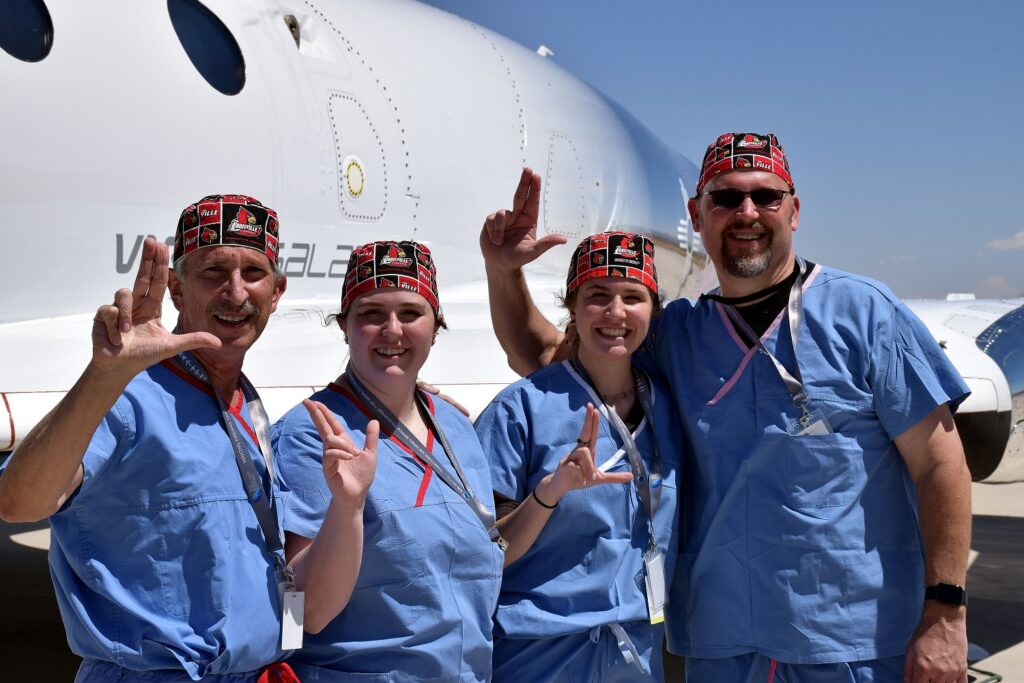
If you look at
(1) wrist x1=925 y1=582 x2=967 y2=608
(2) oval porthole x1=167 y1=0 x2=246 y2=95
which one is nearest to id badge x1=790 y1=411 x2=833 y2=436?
(1) wrist x1=925 y1=582 x2=967 y2=608

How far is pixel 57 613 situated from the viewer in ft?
23.0

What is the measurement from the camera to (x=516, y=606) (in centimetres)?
274

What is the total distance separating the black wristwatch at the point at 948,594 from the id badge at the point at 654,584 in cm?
74

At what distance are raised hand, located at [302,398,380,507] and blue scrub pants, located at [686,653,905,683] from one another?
128cm

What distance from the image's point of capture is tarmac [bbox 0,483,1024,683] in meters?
5.84

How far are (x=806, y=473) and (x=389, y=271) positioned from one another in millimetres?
1296

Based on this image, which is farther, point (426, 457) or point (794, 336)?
point (794, 336)

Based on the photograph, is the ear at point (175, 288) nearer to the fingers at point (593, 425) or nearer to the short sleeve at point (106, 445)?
the short sleeve at point (106, 445)

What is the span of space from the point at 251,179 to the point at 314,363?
3.22 feet

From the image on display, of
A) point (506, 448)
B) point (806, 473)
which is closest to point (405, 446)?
point (506, 448)

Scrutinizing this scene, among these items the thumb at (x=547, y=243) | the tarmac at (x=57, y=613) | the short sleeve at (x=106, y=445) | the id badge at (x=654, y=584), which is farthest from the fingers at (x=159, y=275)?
the tarmac at (x=57, y=613)

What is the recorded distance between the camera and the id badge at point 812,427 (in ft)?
9.36

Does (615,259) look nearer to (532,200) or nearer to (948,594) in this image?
(532,200)

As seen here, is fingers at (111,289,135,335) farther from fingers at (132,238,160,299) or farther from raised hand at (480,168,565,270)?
raised hand at (480,168,565,270)
